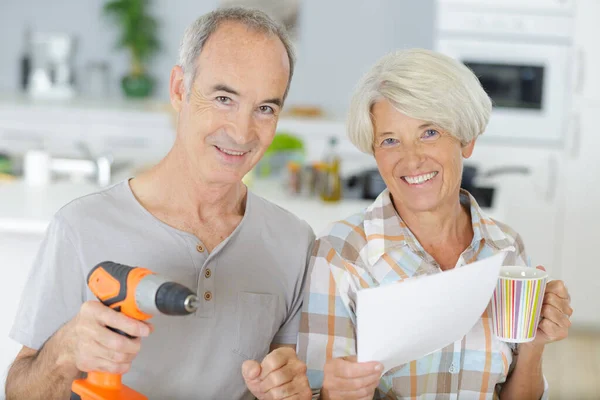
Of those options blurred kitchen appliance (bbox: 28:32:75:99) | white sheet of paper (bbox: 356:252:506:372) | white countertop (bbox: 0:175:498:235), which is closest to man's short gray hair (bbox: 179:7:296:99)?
white sheet of paper (bbox: 356:252:506:372)

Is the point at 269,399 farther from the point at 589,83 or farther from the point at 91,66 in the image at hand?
the point at 91,66

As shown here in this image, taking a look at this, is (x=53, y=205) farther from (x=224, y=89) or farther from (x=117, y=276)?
(x=117, y=276)

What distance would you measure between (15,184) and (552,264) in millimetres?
3000

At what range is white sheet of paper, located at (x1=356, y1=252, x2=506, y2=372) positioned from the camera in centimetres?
129

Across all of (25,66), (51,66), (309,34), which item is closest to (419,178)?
(309,34)

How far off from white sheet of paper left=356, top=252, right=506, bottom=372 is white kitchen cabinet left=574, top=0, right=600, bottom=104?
11.2 ft

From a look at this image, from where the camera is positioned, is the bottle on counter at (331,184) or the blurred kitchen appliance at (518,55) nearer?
the bottle on counter at (331,184)

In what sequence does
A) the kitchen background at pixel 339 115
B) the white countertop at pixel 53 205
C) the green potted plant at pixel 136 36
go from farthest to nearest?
1. the green potted plant at pixel 136 36
2. the kitchen background at pixel 339 115
3. the white countertop at pixel 53 205

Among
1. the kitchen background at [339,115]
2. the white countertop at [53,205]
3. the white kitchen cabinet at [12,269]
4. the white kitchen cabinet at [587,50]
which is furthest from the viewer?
the white kitchen cabinet at [587,50]

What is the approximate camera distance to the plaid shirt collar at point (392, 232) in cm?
172

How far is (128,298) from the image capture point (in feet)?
4.12

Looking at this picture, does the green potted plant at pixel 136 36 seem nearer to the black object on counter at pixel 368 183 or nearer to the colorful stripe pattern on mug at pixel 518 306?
the black object on counter at pixel 368 183

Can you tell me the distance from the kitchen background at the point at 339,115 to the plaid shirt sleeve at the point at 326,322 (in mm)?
1266

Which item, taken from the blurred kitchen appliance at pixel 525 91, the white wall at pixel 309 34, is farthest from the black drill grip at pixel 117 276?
the white wall at pixel 309 34
